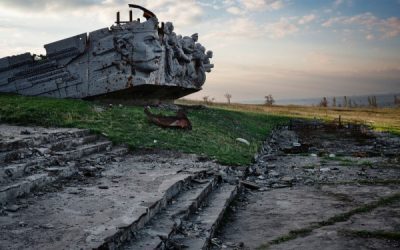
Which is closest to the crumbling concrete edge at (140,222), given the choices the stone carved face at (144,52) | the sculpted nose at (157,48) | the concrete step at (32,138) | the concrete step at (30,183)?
the concrete step at (30,183)

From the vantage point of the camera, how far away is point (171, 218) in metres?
4.96

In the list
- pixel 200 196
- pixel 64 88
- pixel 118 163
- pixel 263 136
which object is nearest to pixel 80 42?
pixel 64 88

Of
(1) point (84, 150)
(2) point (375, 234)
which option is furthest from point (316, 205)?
(1) point (84, 150)

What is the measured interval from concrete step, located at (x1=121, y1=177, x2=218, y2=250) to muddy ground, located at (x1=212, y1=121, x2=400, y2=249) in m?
0.51

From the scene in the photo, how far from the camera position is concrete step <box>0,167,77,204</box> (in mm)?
4879

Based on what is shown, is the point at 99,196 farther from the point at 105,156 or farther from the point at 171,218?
the point at 105,156

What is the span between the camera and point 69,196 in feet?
17.6

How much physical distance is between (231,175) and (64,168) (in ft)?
11.0

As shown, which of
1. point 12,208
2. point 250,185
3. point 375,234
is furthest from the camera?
point 250,185

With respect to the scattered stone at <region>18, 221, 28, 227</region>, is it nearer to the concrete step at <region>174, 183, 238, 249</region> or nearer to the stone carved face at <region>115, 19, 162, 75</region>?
the concrete step at <region>174, 183, 238, 249</region>

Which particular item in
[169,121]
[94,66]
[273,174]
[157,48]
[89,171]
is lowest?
[273,174]

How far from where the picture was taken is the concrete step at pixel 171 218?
411 centimetres

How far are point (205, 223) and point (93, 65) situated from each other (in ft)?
40.9

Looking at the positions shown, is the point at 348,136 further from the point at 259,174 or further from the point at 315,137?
the point at 259,174
